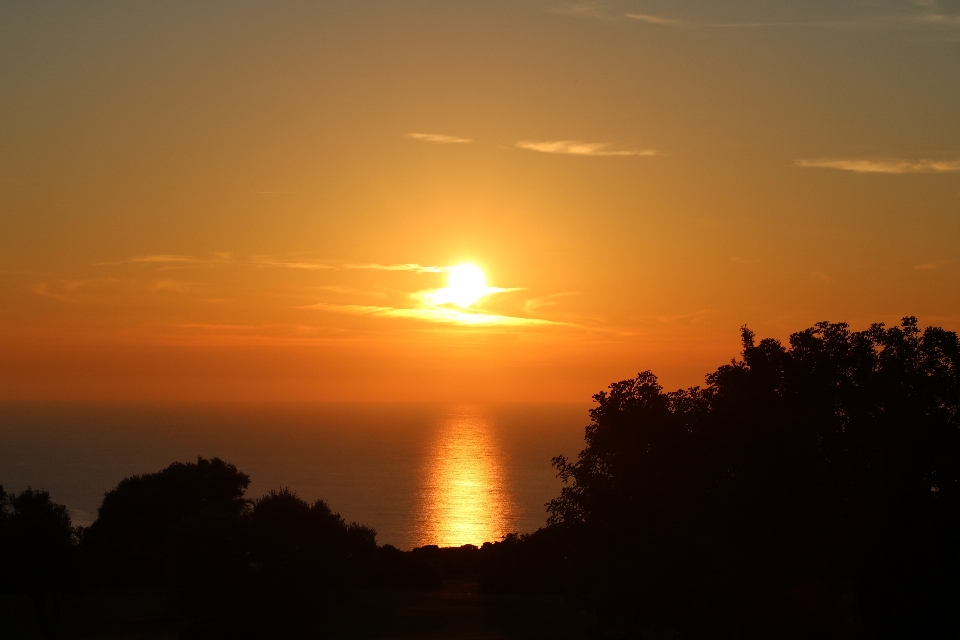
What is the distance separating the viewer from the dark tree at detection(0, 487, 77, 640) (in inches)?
1326

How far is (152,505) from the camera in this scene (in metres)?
46.7

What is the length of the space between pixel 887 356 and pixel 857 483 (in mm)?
3894

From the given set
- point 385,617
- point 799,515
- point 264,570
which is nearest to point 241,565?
point 264,570

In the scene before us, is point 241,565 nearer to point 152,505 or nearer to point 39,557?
point 39,557

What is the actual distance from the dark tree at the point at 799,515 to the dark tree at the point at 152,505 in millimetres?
28270

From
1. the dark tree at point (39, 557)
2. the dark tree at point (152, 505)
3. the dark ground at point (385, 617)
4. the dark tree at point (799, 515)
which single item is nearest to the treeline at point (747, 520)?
the dark tree at point (799, 515)

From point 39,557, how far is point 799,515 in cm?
2995

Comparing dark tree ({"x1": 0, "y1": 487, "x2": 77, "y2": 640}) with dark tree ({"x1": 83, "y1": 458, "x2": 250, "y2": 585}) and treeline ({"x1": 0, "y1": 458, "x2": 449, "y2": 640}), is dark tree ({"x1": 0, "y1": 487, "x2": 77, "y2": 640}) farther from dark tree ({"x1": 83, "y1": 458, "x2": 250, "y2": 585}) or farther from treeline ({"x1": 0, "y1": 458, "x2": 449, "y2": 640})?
dark tree ({"x1": 83, "y1": 458, "x2": 250, "y2": 585})

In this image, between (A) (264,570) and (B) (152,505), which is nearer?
(A) (264,570)

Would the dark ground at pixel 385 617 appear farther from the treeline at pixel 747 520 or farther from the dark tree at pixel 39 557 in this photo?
the treeline at pixel 747 520

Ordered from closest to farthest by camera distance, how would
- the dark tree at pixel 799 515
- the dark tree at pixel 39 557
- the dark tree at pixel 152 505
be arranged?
the dark tree at pixel 799 515 → the dark tree at pixel 39 557 → the dark tree at pixel 152 505

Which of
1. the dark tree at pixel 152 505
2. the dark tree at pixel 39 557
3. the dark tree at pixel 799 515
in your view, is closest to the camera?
the dark tree at pixel 799 515

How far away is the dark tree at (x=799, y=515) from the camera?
857 inches

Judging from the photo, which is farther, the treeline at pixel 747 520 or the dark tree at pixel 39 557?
the dark tree at pixel 39 557
